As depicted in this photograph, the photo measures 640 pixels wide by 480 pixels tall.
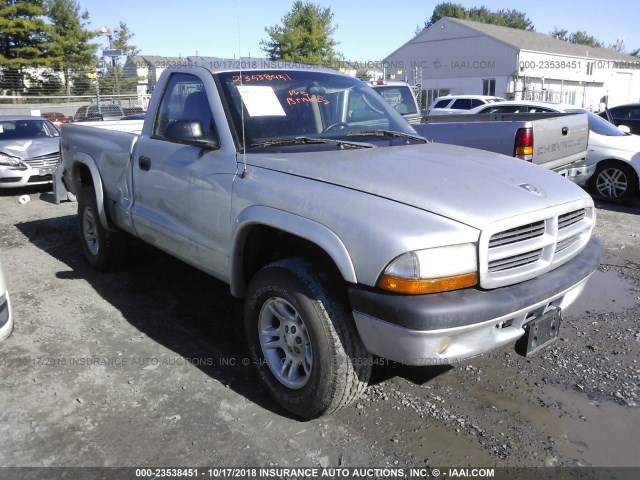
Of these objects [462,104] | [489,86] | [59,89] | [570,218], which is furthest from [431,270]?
[489,86]

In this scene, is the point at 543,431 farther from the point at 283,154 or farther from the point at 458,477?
the point at 283,154

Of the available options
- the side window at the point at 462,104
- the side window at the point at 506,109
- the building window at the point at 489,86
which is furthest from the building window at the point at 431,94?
the side window at the point at 506,109

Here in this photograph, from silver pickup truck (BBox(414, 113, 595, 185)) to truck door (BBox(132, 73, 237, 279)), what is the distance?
3.12 metres

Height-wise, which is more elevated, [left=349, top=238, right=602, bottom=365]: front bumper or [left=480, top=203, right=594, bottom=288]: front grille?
[left=480, top=203, right=594, bottom=288]: front grille

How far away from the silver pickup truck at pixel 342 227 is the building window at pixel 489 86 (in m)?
39.0

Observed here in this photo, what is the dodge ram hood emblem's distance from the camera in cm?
287

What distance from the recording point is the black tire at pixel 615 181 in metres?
8.80

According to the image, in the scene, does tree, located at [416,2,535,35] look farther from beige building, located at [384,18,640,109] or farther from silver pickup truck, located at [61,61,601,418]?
silver pickup truck, located at [61,61,601,418]

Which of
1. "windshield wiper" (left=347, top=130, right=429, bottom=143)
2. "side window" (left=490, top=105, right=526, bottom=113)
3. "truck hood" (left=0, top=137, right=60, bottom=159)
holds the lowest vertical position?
"truck hood" (left=0, top=137, right=60, bottom=159)

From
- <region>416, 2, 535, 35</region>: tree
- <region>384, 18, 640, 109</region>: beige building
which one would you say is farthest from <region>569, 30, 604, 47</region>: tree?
<region>384, 18, 640, 109</region>: beige building

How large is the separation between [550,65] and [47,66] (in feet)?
120

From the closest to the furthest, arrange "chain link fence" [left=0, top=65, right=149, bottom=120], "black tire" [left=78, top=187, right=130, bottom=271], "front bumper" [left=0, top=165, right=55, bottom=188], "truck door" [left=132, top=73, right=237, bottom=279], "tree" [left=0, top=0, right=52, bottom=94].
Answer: "truck door" [left=132, top=73, right=237, bottom=279] → "black tire" [left=78, top=187, right=130, bottom=271] → "front bumper" [left=0, top=165, right=55, bottom=188] → "chain link fence" [left=0, top=65, right=149, bottom=120] → "tree" [left=0, top=0, right=52, bottom=94]

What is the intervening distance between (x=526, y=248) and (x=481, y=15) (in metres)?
88.1

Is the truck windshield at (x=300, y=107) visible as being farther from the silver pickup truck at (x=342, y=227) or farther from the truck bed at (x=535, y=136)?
the truck bed at (x=535, y=136)
